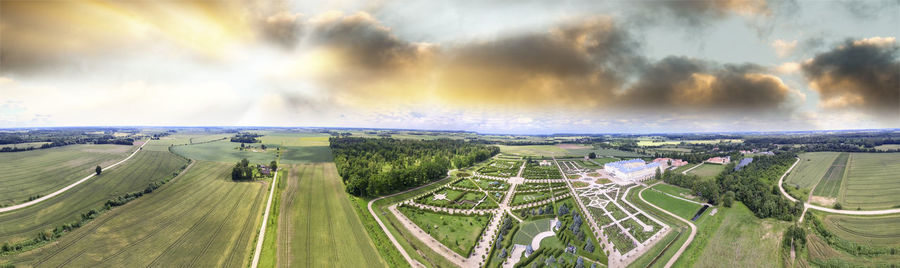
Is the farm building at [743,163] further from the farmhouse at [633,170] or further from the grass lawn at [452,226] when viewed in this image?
the grass lawn at [452,226]

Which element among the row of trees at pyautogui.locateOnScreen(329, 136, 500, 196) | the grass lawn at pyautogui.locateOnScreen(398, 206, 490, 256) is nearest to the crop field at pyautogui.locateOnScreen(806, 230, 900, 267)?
the grass lawn at pyautogui.locateOnScreen(398, 206, 490, 256)

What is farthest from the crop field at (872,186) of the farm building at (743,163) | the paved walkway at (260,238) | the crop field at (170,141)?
the crop field at (170,141)

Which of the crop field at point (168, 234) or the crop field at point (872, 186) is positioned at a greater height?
the crop field at point (872, 186)

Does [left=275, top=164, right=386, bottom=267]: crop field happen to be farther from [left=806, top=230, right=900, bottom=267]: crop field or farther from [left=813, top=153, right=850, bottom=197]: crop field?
[left=813, top=153, right=850, bottom=197]: crop field

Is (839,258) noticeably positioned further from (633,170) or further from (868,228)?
(633,170)

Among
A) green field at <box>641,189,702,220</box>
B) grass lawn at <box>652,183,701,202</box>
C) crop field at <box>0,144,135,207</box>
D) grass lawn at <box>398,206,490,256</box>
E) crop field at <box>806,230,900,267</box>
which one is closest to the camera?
crop field at <box>806,230,900,267</box>

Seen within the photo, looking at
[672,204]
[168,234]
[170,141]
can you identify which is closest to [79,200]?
[168,234]
